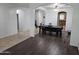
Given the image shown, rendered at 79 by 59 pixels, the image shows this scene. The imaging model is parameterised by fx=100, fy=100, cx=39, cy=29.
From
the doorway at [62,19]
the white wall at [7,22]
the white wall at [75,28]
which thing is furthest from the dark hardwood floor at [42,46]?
the white wall at [7,22]

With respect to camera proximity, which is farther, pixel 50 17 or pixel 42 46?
pixel 50 17

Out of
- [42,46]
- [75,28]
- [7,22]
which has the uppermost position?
[7,22]

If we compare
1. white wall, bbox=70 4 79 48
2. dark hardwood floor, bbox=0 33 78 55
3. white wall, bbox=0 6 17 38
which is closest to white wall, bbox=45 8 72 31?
white wall, bbox=70 4 79 48

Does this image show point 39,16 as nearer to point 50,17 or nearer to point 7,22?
point 50,17

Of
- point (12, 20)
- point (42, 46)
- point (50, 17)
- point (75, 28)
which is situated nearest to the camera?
point (75, 28)

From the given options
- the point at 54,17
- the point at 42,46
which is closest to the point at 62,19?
the point at 54,17

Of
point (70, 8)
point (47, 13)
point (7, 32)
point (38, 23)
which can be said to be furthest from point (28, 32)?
point (70, 8)

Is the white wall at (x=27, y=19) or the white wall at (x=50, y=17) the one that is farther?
the white wall at (x=50, y=17)

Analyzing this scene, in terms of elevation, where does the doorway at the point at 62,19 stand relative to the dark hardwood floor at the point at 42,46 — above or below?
above

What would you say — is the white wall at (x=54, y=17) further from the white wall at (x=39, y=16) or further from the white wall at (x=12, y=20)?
the white wall at (x=12, y=20)

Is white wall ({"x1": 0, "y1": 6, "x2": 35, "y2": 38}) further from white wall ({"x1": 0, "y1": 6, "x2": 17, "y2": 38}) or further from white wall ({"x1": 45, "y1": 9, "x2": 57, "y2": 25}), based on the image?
white wall ({"x1": 45, "y1": 9, "x2": 57, "y2": 25})

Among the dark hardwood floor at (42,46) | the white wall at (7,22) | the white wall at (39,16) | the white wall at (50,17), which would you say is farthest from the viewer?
the white wall at (50,17)

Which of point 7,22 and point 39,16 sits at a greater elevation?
point 39,16
